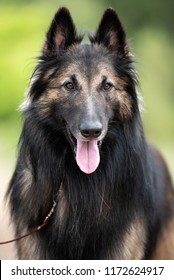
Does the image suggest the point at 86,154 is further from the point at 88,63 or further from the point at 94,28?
the point at 94,28

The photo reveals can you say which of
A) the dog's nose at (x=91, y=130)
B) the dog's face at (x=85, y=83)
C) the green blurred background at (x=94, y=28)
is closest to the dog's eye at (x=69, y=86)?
the dog's face at (x=85, y=83)

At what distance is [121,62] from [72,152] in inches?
31.5

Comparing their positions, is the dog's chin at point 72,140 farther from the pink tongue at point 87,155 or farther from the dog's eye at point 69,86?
the dog's eye at point 69,86

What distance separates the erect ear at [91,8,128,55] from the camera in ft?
18.3

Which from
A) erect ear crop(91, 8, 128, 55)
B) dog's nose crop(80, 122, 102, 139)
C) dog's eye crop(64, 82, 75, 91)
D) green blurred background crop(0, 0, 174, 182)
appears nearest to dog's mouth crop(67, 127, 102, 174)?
dog's nose crop(80, 122, 102, 139)

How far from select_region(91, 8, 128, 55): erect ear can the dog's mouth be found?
2.60 ft

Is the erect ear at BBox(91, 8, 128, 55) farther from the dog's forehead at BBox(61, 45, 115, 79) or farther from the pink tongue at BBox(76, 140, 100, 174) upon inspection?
the pink tongue at BBox(76, 140, 100, 174)

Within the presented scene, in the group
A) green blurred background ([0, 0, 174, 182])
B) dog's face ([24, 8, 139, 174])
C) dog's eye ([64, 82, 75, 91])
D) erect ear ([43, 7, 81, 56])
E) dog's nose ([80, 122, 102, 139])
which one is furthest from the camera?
green blurred background ([0, 0, 174, 182])

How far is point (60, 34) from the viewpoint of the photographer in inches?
219

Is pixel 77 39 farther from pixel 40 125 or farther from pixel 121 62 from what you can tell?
pixel 40 125

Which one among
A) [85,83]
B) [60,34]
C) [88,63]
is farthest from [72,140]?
[60,34]

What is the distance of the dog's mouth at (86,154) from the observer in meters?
5.30
